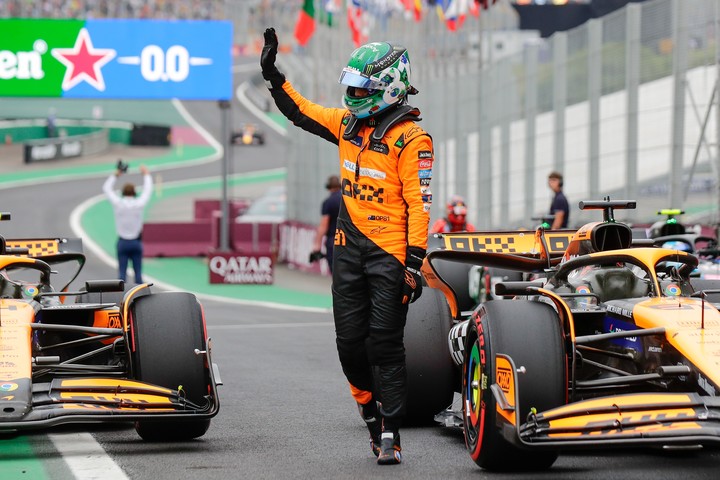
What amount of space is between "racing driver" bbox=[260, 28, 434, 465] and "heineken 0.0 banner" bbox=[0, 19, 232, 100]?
761 inches

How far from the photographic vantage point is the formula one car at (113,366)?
7.21 m

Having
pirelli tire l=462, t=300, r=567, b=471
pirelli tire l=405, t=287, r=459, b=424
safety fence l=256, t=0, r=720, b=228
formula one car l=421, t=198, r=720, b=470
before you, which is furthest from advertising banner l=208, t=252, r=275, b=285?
pirelli tire l=462, t=300, r=567, b=471

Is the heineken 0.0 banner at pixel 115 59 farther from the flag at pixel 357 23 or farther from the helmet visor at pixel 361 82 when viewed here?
the helmet visor at pixel 361 82

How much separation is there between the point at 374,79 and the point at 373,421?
176 cm

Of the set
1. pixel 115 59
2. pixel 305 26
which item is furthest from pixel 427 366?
pixel 305 26

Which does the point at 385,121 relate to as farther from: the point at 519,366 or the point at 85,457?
the point at 85,457

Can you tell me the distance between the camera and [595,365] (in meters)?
6.96

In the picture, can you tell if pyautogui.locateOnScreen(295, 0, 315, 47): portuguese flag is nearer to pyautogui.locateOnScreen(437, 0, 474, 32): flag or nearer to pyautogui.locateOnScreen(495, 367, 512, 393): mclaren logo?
pyautogui.locateOnScreen(437, 0, 474, 32): flag

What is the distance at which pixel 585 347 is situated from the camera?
7.19 meters

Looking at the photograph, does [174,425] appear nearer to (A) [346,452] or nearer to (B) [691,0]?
(A) [346,452]

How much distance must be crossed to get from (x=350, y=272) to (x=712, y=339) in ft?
6.02

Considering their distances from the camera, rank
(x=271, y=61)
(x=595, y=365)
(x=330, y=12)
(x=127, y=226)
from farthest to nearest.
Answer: (x=330, y=12)
(x=127, y=226)
(x=271, y=61)
(x=595, y=365)

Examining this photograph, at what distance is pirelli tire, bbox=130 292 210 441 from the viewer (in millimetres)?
7711

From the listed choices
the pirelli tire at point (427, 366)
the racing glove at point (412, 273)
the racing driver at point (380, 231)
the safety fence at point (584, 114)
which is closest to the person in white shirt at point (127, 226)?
the safety fence at point (584, 114)
